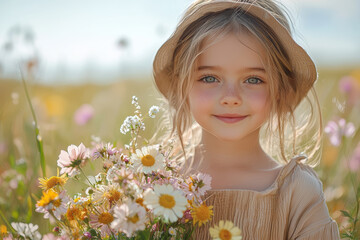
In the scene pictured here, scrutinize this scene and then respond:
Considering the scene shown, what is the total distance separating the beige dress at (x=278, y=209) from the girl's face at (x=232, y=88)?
9.9 inches

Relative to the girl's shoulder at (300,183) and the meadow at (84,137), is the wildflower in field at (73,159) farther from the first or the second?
the girl's shoulder at (300,183)

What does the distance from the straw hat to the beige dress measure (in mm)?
426

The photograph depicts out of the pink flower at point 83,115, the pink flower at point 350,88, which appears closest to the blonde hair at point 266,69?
the pink flower at point 350,88

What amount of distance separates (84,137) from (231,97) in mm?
1270

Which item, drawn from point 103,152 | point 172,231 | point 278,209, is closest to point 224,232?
point 172,231

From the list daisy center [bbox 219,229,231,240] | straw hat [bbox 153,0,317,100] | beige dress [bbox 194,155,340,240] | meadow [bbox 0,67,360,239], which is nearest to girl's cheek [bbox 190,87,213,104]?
straw hat [bbox 153,0,317,100]

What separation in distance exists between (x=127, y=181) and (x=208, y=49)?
83 centimetres

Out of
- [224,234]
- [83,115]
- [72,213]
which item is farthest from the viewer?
[83,115]

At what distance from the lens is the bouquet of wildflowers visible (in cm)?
136

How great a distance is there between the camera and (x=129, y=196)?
52.9 inches

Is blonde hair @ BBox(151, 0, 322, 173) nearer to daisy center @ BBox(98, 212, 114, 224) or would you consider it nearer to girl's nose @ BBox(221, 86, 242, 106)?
girl's nose @ BBox(221, 86, 242, 106)

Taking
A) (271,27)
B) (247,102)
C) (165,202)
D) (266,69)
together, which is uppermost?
(271,27)

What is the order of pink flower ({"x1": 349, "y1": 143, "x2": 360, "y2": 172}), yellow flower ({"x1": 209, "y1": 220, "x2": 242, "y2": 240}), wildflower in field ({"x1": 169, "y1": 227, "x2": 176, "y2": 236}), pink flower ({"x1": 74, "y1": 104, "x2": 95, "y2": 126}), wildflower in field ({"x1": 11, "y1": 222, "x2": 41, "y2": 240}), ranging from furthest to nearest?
pink flower ({"x1": 74, "y1": 104, "x2": 95, "y2": 126})
pink flower ({"x1": 349, "y1": 143, "x2": 360, "y2": 172})
wildflower in field ({"x1": 11, "y1": 222, "x2": 41, "y2": 240})
wildflower in field ({"x1": 169, "y1": 227, "x2": 176, "y2": 236})
yellow flower ({"x1": 209, "y1": 220, "x2": 242, "y2": 240})

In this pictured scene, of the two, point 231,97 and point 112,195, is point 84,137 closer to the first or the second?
point 231,97
